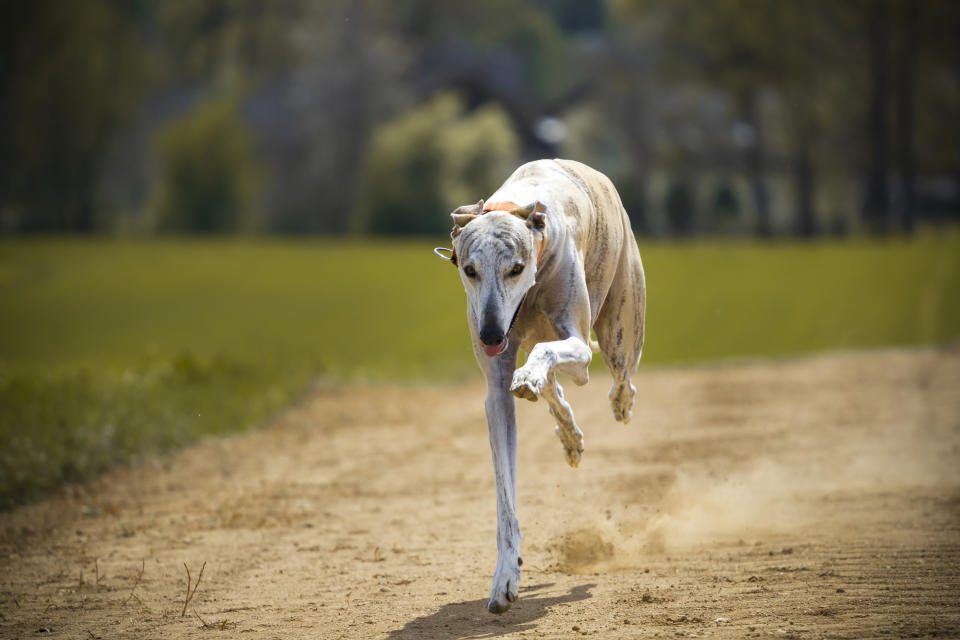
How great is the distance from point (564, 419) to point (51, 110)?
45.0 metres

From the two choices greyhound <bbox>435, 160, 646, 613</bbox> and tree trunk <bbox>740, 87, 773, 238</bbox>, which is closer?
greyhound <bbox>435, 160, 646, 613</bbox>

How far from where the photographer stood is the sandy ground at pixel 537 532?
560cm

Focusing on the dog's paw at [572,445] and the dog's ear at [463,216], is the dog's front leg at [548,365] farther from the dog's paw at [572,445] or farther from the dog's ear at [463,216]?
the dog's ear at [463,216]

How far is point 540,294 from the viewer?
6.04m

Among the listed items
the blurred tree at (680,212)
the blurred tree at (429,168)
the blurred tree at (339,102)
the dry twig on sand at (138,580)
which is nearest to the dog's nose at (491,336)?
the dry twig on sand at (138,580)

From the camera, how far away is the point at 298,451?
11.9 metres

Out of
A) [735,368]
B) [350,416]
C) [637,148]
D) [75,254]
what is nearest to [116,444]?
[350,416]

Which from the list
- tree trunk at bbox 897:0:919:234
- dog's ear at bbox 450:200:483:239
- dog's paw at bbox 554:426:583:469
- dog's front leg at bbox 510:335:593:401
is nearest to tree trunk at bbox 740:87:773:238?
tree trunk at bbox 897:0:919:234

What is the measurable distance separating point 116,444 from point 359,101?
3773cm

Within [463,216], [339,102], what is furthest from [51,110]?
[463,216]

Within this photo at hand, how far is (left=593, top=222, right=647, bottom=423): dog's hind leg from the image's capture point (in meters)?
7.16

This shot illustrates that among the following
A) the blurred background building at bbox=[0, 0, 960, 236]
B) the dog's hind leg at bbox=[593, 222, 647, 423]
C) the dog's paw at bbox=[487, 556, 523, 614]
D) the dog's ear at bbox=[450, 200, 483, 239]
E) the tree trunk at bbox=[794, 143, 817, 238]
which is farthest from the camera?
the tree trunk at bbox=[794, 143, 817, 238]

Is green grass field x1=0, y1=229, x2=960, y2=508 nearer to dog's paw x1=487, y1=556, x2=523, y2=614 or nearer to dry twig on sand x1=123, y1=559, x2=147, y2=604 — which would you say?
dry twig on sand x1=123, y1=559, x2=147, y2=604

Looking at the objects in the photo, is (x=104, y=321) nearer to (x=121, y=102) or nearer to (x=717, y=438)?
(x=717, y=438)
